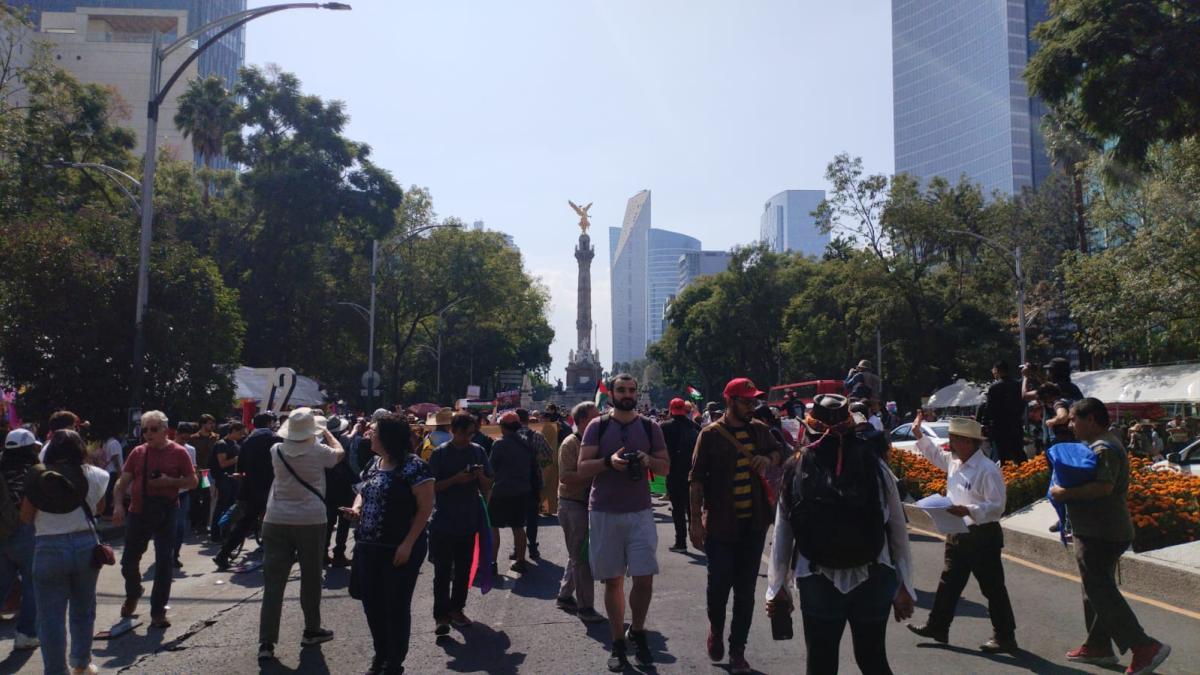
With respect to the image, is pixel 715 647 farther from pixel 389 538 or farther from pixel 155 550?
pixel 155 550

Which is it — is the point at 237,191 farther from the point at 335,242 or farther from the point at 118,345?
the point at 118,345

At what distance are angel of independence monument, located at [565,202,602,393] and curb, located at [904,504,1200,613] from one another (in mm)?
90004

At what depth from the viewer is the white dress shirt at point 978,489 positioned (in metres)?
6.59

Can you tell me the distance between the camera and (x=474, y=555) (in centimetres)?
826

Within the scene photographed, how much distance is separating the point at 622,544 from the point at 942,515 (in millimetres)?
2093

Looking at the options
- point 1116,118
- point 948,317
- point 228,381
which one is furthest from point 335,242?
point 1116,118

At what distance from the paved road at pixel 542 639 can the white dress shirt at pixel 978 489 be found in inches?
37.6

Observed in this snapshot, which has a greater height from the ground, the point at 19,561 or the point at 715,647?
the point at 19,561

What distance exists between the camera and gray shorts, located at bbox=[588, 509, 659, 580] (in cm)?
670

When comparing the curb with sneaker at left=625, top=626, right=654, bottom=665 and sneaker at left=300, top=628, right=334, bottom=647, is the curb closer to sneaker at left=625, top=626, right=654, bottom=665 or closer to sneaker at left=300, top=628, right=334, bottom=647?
sneaker at left=625, top=626, right=654, bottom=665

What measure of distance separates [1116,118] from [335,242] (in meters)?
32.8

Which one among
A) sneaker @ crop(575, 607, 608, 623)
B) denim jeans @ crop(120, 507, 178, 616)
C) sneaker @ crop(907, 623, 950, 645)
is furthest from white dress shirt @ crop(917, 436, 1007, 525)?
denim jeans @ crop(120, 507, 178, 616)

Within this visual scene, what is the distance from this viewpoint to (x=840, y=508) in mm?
4488

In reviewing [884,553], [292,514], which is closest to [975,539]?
[884,553]
